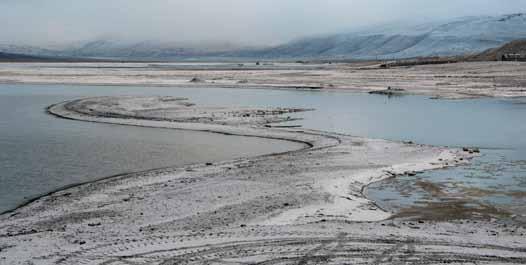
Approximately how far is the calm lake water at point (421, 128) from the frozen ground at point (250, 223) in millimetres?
1077

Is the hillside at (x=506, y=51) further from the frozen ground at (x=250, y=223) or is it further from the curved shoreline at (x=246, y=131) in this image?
the frozen ground at (x=250, y=223)

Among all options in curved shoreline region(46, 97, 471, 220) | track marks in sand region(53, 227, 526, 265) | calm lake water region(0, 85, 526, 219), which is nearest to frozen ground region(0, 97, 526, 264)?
track marks in sand region(53, 227, 526, 265)

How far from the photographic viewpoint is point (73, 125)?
2792 centimetres

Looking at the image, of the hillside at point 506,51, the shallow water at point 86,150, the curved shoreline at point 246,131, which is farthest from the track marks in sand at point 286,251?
the hillside at point 506,51

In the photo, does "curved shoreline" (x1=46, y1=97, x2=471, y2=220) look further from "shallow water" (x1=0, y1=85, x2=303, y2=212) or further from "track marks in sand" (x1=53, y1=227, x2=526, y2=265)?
"track marks in sand" (x1=53, y1=227, x2=526, y2=265)

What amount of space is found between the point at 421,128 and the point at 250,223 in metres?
16.4

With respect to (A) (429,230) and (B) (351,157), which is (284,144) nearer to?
(B) (351,157)

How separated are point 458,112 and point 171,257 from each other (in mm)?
25789

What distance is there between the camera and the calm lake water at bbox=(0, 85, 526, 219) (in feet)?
48.5

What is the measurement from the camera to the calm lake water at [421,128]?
48.5 feet

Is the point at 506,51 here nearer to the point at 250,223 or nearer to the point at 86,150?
the point at 86,150

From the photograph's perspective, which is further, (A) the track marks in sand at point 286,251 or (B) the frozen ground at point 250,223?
(B) the frozen ground at point 250,223

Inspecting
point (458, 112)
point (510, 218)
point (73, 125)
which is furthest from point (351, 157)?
point (458, 112)

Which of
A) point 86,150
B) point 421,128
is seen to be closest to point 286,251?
point 86,150
